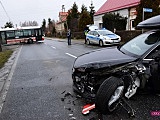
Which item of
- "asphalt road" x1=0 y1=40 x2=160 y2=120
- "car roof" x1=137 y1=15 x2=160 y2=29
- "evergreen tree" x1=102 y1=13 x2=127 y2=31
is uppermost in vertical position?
"evergreen tree" x1=102 y1=13 x2=127 y2=31

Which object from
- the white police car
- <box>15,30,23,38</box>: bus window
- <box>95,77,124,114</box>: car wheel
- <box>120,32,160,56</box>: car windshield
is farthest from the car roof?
<box>15,30,23,38</box>: bus window

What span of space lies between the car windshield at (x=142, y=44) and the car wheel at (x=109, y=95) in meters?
0.93

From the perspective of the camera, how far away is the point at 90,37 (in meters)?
19.8

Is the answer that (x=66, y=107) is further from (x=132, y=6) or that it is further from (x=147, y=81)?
(x=132, y=6)

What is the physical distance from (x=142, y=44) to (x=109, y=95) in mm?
1616

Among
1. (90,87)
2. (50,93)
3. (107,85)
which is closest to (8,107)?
(50,93)

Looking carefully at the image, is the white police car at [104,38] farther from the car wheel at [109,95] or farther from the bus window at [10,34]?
the bus window at [10,34]

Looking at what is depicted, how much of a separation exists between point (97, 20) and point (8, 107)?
1460 inches

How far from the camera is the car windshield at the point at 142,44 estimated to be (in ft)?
13.7

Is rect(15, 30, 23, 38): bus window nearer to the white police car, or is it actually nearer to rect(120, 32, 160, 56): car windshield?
the white police car

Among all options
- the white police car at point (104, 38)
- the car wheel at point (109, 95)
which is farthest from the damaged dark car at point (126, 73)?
the white police car at point (104, 38)

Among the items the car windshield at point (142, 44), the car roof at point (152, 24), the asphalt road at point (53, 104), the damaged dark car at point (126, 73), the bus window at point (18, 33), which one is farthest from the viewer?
the bus window at point (18, 33)

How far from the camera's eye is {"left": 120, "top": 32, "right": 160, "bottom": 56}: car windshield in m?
4.18

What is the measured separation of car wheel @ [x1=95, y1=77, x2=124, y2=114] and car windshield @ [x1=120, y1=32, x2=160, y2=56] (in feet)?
3.04
